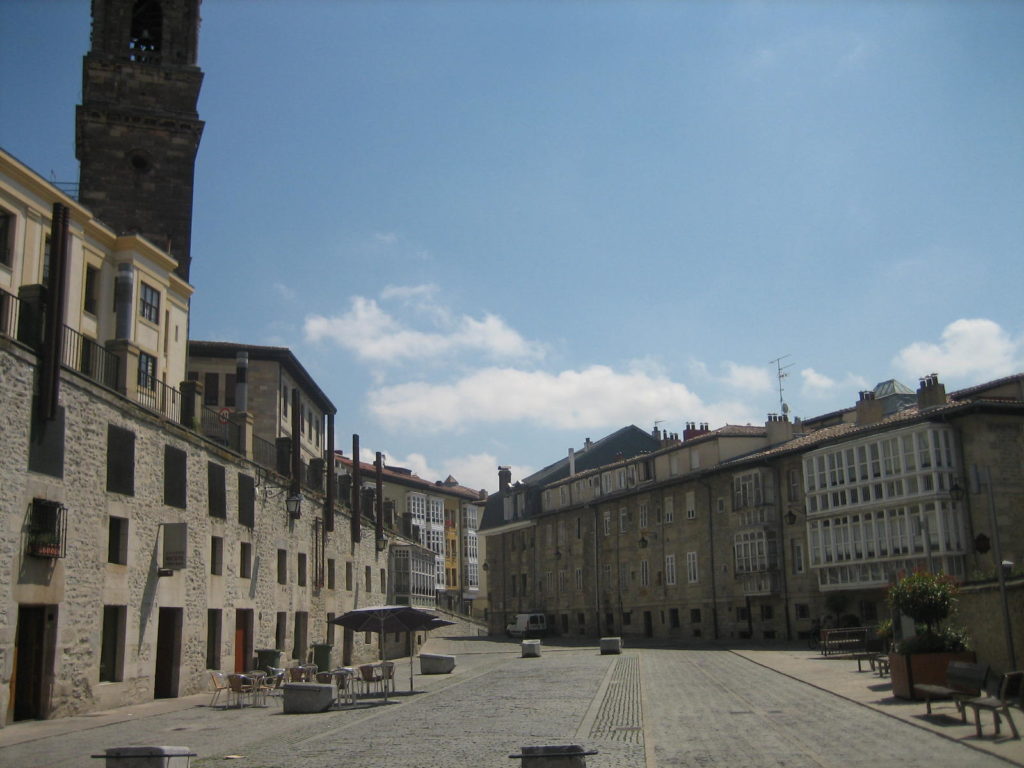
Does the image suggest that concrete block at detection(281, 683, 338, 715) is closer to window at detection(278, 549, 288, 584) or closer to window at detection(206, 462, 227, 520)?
window at detection(206, 462, 227, 520)

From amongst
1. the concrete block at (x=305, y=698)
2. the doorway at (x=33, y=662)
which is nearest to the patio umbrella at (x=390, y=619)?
the concrete block at (x=305, y=698)

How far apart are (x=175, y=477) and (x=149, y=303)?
9600mm

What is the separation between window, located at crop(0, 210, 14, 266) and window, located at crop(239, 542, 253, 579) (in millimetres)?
10324

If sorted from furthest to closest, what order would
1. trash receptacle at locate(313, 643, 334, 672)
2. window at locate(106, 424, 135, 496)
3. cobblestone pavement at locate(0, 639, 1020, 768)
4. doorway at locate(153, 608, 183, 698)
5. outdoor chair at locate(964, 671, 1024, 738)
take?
trash receptacle at locate(313, 643, 334, 672) → doorway at locate(153, 608, 183, 698) → window at locate(106, 424, 135, 496) → outdoor chair at locate(964, 671, 1024, 738) → cobblestone pavement at locate(0, 639, 1020, 768)

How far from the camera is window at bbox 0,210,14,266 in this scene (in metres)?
25.3

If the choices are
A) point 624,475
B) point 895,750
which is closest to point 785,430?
point 624,475

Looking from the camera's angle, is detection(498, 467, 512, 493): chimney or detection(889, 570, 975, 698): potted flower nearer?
detection(889, 570, 975, 698): potted flower

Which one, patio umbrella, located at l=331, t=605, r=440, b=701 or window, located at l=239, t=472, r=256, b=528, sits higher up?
window, located at l=239, t=472, r=256, b=528

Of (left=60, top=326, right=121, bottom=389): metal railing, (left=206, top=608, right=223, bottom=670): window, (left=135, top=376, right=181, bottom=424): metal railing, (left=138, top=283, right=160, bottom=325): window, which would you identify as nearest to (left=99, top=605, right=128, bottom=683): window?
(left=206, top=608, right=223, bottom=670): window

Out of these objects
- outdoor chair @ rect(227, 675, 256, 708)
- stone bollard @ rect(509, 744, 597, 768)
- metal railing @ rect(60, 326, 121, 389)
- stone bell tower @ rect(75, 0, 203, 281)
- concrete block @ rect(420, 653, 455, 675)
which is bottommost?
concrete block @ rect(420, 653, 455, 675)

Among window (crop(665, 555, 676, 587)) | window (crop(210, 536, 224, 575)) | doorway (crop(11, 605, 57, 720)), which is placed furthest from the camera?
window (crop(665, 555, 676, 587))

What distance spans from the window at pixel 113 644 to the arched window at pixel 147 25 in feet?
94.9

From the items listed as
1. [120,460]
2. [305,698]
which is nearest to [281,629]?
[305,698]

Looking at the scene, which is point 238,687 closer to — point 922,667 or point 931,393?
point 922,667
